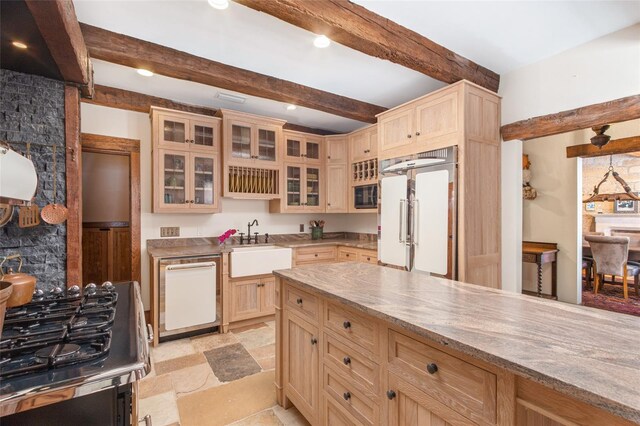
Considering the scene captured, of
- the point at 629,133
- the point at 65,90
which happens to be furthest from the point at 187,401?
the point at 629,133

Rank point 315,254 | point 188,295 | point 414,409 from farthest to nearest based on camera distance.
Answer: point 315,254, point 188,295, point 414,409

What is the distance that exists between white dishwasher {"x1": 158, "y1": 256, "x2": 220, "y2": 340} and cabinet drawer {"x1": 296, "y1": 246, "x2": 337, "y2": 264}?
106 cm

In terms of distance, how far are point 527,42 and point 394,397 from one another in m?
2.87

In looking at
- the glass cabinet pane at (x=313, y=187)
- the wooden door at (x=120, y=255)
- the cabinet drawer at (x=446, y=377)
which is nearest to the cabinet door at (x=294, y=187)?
the glass cabinet pane at (x=313, y=187)

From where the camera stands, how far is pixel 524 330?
3.40 ft

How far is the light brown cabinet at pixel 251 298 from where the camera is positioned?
3428 millimetres

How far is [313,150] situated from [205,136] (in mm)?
1512

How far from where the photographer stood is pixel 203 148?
3566 millimetres

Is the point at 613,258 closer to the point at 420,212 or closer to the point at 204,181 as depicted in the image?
the point at 420,212

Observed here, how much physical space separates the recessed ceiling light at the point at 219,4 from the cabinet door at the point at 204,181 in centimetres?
183

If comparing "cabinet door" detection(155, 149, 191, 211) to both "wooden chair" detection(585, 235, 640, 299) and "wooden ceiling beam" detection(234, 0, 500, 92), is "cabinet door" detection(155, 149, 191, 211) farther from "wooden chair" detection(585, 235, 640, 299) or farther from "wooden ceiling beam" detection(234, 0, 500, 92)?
"wooden chair" detection(585, 235, 640, 299)

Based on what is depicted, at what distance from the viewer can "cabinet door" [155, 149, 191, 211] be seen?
3348 mm

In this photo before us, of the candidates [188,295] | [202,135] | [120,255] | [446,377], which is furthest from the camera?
[120,255]

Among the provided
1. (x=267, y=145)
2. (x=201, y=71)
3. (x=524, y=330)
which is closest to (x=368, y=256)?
(x=267, y=145)
